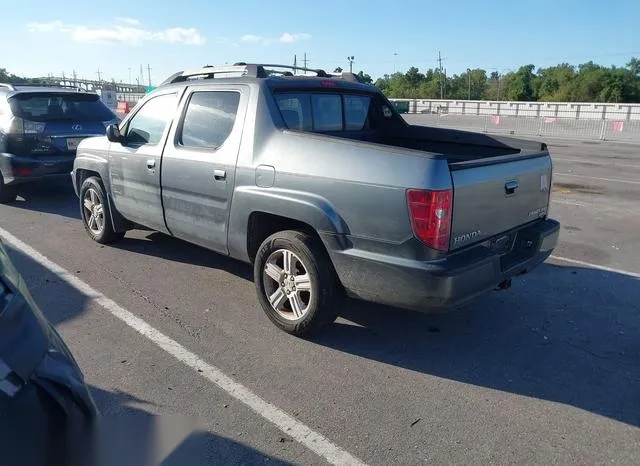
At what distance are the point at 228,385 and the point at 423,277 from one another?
143 cm

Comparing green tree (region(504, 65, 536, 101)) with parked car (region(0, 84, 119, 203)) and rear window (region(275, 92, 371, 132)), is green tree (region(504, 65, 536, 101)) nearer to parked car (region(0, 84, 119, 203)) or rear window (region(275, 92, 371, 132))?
parked car (region(0, 84, 119, 203))

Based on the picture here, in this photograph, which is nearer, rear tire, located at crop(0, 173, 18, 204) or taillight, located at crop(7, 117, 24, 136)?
taillight, located at crop(7, 117, 24, 136)

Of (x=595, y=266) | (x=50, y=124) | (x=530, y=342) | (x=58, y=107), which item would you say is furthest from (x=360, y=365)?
(x=58, y=107)

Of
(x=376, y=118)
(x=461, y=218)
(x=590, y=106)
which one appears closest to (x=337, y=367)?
(x=461, y=218)

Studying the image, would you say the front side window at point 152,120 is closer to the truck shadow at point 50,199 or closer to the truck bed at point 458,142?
the truck bed at point 458,142

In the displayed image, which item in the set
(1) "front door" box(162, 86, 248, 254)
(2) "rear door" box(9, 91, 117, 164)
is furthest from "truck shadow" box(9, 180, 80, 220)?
(1) "front door" box(162, 86, 248, 254)

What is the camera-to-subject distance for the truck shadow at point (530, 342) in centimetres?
351

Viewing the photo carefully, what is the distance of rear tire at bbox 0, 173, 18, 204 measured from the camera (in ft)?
28.1

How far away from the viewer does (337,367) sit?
12.2ft

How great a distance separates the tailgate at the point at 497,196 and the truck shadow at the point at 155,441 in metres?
1.82

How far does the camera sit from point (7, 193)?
870 centimetres

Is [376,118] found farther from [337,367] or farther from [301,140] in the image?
[337,367]

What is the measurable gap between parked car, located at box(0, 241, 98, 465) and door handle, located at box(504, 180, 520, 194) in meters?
2.98

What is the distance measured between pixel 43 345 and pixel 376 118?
4350 mm
